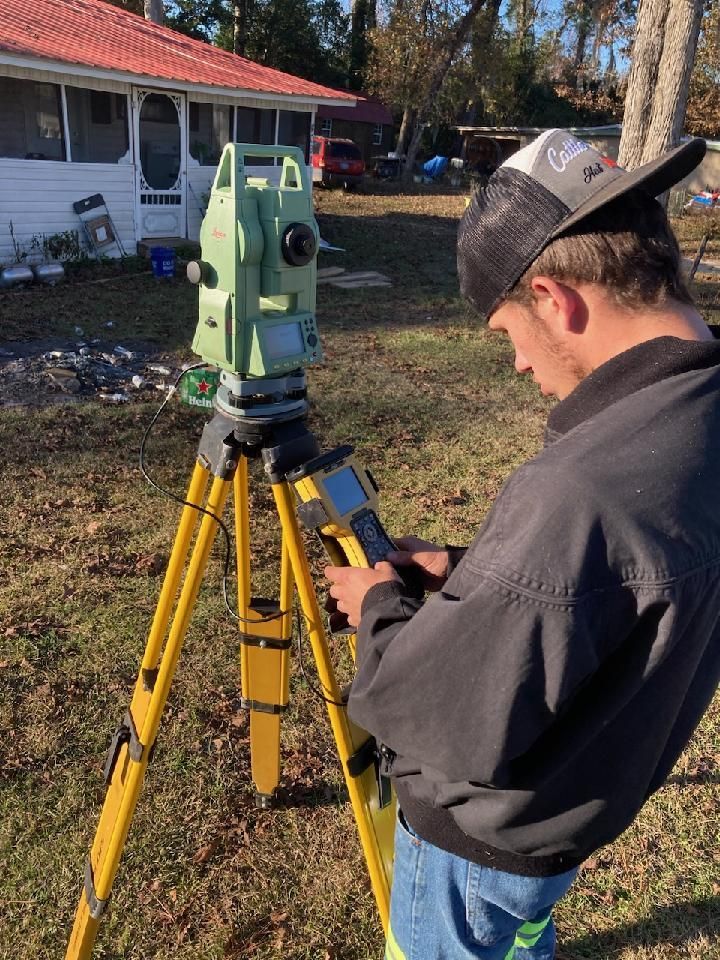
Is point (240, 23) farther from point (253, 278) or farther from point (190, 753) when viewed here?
point (253, 278)

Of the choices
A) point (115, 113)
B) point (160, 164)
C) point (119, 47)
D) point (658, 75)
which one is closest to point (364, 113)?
point (160, 164)

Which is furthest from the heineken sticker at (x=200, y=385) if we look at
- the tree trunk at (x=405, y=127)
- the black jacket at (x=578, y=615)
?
the tree trunk at (x=405, y=127)

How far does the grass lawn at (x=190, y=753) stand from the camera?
2768mm

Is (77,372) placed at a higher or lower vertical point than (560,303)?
lower

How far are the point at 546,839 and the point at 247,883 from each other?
1.98 metres

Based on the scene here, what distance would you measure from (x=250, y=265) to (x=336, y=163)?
27.6m

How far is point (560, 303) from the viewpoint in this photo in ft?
4.07

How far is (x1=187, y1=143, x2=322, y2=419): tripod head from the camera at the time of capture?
6.37 ft

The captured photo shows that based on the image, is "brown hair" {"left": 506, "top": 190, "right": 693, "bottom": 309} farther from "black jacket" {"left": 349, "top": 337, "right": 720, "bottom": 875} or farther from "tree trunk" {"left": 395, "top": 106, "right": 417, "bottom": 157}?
"tree trunk" {"left": 395, "top": 106, "right": 417, "bottom": 157}

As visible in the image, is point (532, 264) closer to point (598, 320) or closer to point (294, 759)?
point (598, 320)

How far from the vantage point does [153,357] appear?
8594mm

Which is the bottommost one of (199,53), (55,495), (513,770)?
(55,495)

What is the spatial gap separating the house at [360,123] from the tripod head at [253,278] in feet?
118

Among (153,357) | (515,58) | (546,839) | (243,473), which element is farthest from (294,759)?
(515,58)
